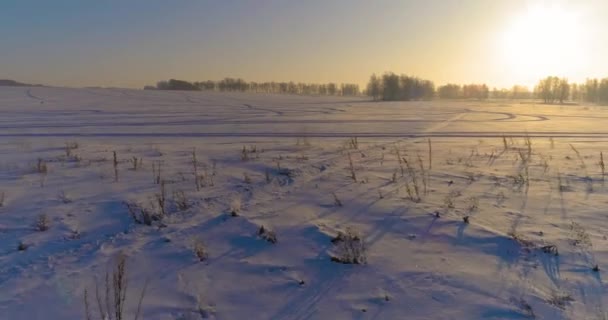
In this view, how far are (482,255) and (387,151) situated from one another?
7657 mm

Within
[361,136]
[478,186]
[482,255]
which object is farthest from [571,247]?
[361,136]

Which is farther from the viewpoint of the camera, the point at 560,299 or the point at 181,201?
the point at 181,201

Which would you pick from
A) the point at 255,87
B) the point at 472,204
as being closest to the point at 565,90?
the point at 255,87

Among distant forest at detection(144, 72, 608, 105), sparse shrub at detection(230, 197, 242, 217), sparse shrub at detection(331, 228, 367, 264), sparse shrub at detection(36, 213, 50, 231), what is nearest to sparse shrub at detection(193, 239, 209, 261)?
sparse shrub at detection(230, 197, 242, 217)

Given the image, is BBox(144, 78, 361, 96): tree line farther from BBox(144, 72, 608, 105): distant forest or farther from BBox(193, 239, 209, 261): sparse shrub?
BBox(193, 239, 209, 261): sparse shrub

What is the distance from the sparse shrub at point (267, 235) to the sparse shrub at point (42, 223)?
110 inches

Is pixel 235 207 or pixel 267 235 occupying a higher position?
pixel 235 207

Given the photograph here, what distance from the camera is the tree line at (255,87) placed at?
4203 inches

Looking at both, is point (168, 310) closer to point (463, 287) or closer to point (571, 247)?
point (463, 287)

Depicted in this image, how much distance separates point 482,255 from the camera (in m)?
4.55

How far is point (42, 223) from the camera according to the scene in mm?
5109

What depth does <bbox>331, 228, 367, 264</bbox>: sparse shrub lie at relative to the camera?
434 centimetres

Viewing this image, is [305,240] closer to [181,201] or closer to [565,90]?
[181,201]

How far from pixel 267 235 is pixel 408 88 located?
98.7 metres
